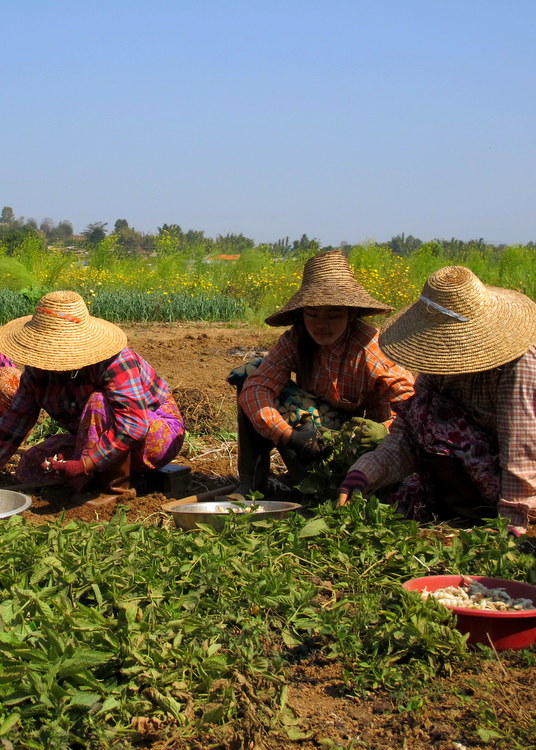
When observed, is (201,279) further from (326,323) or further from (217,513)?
(217,513)

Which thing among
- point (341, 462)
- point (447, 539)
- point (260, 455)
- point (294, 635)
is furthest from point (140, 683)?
point (260, 455)

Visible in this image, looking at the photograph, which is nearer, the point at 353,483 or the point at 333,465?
the point at 353,483

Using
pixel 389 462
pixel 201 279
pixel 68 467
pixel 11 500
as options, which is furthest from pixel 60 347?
pixel 201 279

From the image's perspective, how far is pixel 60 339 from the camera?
153 inches

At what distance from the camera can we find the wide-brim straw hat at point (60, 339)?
3.82 m

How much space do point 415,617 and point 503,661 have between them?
0.28m

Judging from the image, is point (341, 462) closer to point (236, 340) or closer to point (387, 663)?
point (387, 663)

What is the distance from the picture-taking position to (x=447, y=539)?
3293 mm

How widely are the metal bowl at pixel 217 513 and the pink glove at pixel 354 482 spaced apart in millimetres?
215

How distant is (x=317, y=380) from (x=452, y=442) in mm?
878

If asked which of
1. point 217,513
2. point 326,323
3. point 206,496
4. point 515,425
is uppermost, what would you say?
point 326,323

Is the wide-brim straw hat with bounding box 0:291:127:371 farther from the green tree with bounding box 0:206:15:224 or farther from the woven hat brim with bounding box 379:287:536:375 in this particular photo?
the green tree with bounding box 0:206:15:224

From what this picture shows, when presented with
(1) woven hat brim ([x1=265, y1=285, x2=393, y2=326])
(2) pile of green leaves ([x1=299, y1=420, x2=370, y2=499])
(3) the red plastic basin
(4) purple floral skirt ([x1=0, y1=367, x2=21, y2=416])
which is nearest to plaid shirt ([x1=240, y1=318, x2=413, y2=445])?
(1) woven hat brim ([x1=265, y1=285, x2=393, y2=326])

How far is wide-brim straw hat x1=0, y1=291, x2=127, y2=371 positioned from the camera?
3824mm
